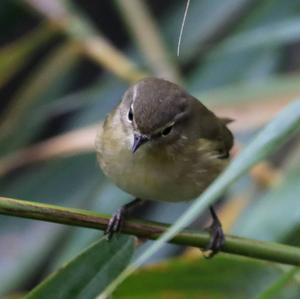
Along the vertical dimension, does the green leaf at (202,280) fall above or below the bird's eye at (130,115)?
below

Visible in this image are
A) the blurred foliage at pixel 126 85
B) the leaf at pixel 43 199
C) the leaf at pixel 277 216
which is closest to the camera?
the leaf at pixel 277 216

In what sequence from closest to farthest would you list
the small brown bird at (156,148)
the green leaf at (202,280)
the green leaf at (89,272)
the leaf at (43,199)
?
the green leaf at (89,272) → the green leaf at (202,280) → the small brown bird at (156,148) → the leaf at (43,199)

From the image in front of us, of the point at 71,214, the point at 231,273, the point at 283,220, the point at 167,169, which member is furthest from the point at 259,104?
the point at 71,214

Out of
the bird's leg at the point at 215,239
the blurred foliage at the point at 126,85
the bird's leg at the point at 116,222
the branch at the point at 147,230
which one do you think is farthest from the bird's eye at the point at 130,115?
the branch at the point at 147,230

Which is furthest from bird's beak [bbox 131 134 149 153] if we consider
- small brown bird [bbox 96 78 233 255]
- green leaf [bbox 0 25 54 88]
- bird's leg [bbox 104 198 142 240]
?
green leaf [bbox 0 25 54 88]

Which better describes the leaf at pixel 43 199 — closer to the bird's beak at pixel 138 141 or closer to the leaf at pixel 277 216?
the leaf at pixel 277 216

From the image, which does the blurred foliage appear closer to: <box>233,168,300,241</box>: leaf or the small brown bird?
<box>233,168,300,241</box>: leaf

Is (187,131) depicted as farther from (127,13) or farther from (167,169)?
(127,13)
